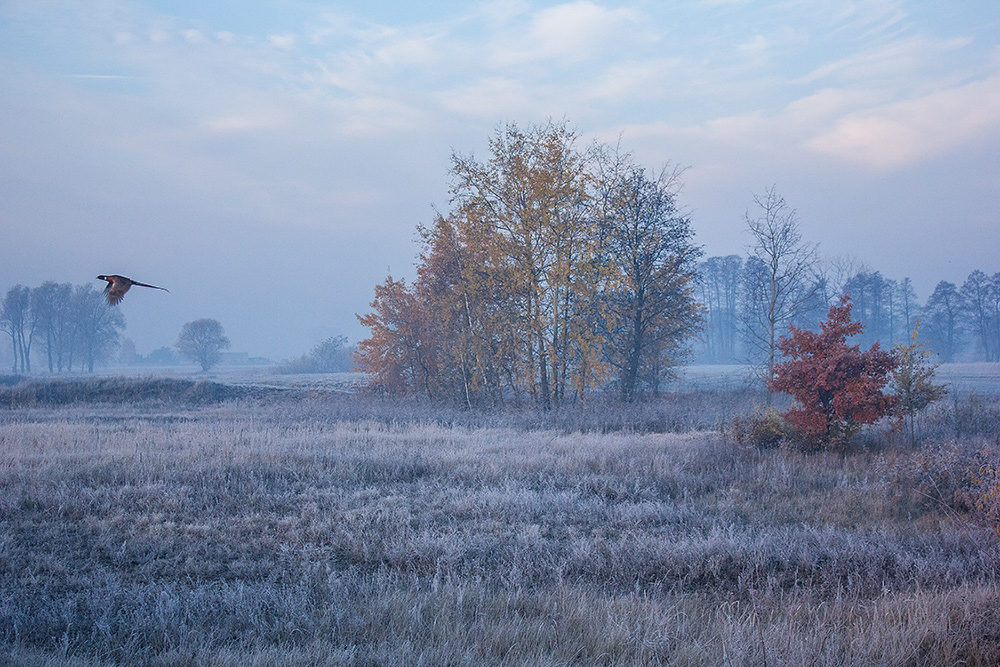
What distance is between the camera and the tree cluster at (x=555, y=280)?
23.4 m

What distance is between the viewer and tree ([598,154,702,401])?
24469 millimetres

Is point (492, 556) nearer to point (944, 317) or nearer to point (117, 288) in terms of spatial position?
point (117, 288)

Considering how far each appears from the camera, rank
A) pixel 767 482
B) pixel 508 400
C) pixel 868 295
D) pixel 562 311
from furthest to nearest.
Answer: pixel 868 295 → pixel 508 400 → pixel 562 311 → pixel 767 482

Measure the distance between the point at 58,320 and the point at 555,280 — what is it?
3134 inches

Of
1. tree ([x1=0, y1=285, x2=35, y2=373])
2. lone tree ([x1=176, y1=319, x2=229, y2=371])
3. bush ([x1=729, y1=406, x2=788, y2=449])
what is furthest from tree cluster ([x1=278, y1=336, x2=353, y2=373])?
bush ([x1=729, y1=406, x2=788, y2=449])

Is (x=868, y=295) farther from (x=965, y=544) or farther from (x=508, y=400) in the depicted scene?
(x=965, y=544)

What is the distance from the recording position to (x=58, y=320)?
7619 cm

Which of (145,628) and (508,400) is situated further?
(508,400)

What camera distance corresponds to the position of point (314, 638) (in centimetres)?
438

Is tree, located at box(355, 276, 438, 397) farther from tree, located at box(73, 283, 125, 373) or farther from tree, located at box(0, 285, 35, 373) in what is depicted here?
tree, located at box(0, 285, 35, 373)

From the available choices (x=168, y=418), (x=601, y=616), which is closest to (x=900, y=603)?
(x=601, y=616)

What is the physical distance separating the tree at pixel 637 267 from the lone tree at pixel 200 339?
70.5 m

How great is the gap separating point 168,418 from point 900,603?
23.0 metres

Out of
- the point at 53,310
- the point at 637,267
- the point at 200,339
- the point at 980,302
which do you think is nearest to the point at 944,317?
the point at 980,302
